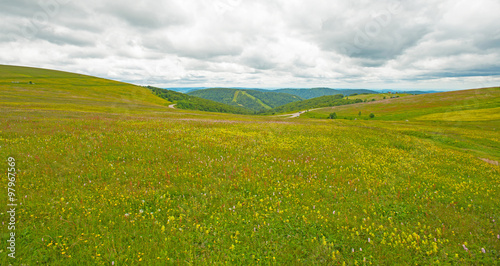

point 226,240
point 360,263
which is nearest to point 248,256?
point 226,240

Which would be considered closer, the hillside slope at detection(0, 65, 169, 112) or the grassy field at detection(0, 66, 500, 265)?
the grassy field at detection(0, 66, 500, 265)

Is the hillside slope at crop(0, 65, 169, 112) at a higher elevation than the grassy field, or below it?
higher

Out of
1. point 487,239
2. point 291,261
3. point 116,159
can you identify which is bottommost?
point 291,261

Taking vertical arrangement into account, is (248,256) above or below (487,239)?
below

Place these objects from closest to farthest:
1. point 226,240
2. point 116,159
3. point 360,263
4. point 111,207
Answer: point 360,263, point 226,240, point 111,207, point 116,159

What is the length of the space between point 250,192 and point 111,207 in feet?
16.4

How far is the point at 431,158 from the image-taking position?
1412cm

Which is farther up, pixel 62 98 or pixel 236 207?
pixel 62 98

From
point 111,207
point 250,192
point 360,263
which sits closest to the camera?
point 360,263

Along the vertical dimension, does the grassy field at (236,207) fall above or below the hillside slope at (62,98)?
below

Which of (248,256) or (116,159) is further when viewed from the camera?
(116,159)

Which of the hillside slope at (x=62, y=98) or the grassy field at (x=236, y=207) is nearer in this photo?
the grassy field at (x=236, y=207)

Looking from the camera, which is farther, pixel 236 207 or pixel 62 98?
pixel 62 98

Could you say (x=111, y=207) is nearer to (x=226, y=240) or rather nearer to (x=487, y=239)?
(x=226, y=240)
